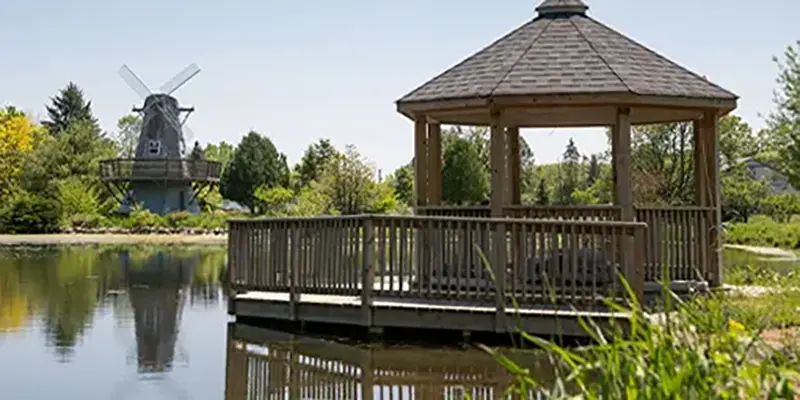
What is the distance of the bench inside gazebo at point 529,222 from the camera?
29.9 ft

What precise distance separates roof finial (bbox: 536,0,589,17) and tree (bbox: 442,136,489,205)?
20095mm

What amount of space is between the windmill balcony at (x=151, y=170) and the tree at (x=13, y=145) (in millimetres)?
6034

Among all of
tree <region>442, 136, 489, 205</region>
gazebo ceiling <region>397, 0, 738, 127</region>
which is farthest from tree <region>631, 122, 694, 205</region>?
gazebo ceiling <region>397, 0, 738, 127</region>

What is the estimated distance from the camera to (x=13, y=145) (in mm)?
47688

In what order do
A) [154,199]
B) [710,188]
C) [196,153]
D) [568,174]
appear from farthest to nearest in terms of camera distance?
[196,153], [154,199], [568,174], [710,188]

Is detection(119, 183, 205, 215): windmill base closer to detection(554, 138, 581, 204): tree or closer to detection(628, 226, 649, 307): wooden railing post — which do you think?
detection(554, 138, 581, 204): tree

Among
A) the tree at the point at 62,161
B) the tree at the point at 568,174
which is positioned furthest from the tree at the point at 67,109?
the tree at the point at 568,174

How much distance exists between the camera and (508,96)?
980 centimetres

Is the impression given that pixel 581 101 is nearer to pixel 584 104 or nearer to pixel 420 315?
pixel 584 104

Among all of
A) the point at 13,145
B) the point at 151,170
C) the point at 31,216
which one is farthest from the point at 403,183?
the point at 13,145

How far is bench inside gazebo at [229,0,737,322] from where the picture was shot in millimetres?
9117

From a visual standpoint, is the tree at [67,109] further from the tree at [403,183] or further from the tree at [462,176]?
the tree at [462,176]

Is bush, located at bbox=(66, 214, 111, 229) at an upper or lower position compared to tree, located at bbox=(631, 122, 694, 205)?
lower

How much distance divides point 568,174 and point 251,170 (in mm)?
19570
